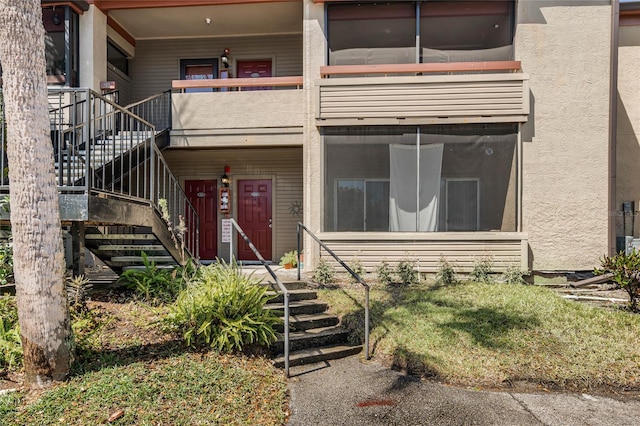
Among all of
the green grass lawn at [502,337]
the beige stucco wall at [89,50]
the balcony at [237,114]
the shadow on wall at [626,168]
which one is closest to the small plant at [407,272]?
the green grass lawn at [502,337]

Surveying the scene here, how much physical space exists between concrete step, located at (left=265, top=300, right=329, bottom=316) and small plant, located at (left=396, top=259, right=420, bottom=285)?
213 cm

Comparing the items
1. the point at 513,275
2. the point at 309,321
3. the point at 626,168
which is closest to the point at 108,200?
the point at 309,321

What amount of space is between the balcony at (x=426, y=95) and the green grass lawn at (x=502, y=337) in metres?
3.36

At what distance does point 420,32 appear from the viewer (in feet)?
27.1

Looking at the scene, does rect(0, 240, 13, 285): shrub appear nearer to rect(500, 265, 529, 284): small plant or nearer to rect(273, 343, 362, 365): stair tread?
rect(273, 343, 362, 365): stair tread

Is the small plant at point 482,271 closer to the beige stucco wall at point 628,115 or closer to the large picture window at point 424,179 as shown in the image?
the large picture window at point 424,179

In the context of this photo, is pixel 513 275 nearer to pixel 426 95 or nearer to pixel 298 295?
pixel 426 95

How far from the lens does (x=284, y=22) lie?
9.97 meters

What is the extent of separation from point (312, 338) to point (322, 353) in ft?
0.89

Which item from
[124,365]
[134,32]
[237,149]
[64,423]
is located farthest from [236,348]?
[134,32]

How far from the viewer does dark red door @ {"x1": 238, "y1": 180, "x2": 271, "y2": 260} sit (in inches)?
416

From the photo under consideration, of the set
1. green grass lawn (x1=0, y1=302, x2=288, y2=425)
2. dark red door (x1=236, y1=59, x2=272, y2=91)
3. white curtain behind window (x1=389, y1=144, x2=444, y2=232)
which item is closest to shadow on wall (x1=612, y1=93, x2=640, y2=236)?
white curtain behind window (x1=389, y1=144, x2=444, y2=232)

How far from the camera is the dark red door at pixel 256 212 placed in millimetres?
10578

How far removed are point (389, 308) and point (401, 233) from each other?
2.15 metres
